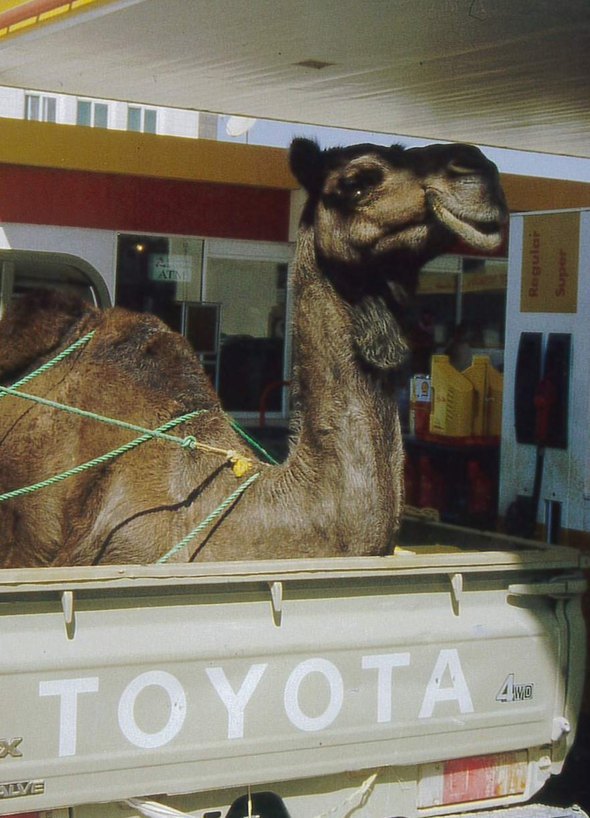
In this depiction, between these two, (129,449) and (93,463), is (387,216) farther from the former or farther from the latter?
(93,463)

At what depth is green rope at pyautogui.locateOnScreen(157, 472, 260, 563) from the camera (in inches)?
180

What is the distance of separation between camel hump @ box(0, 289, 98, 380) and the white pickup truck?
1.71m

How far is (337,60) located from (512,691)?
4113 millimetres

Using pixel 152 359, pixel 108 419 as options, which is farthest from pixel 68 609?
pixel 152 359

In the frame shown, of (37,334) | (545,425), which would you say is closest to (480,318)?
(545,425)

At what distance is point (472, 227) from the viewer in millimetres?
4352

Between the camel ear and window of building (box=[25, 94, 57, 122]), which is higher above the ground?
window of building (box=[25, 94, 57, 122])

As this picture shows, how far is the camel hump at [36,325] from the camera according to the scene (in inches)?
202

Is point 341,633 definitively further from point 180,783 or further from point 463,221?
point 463,221

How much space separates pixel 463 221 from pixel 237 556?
144 cm

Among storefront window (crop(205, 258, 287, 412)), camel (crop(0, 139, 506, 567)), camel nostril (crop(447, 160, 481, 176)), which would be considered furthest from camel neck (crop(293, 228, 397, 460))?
storefront window (crop(205, 258, 287, 412))

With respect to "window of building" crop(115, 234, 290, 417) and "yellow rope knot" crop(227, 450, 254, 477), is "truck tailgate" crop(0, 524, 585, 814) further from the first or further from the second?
"window of building" crop(115, 234, 290, 417)

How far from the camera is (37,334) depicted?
17.0 ft

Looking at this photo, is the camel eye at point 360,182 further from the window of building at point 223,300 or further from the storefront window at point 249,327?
the storefront window at point 249,327
